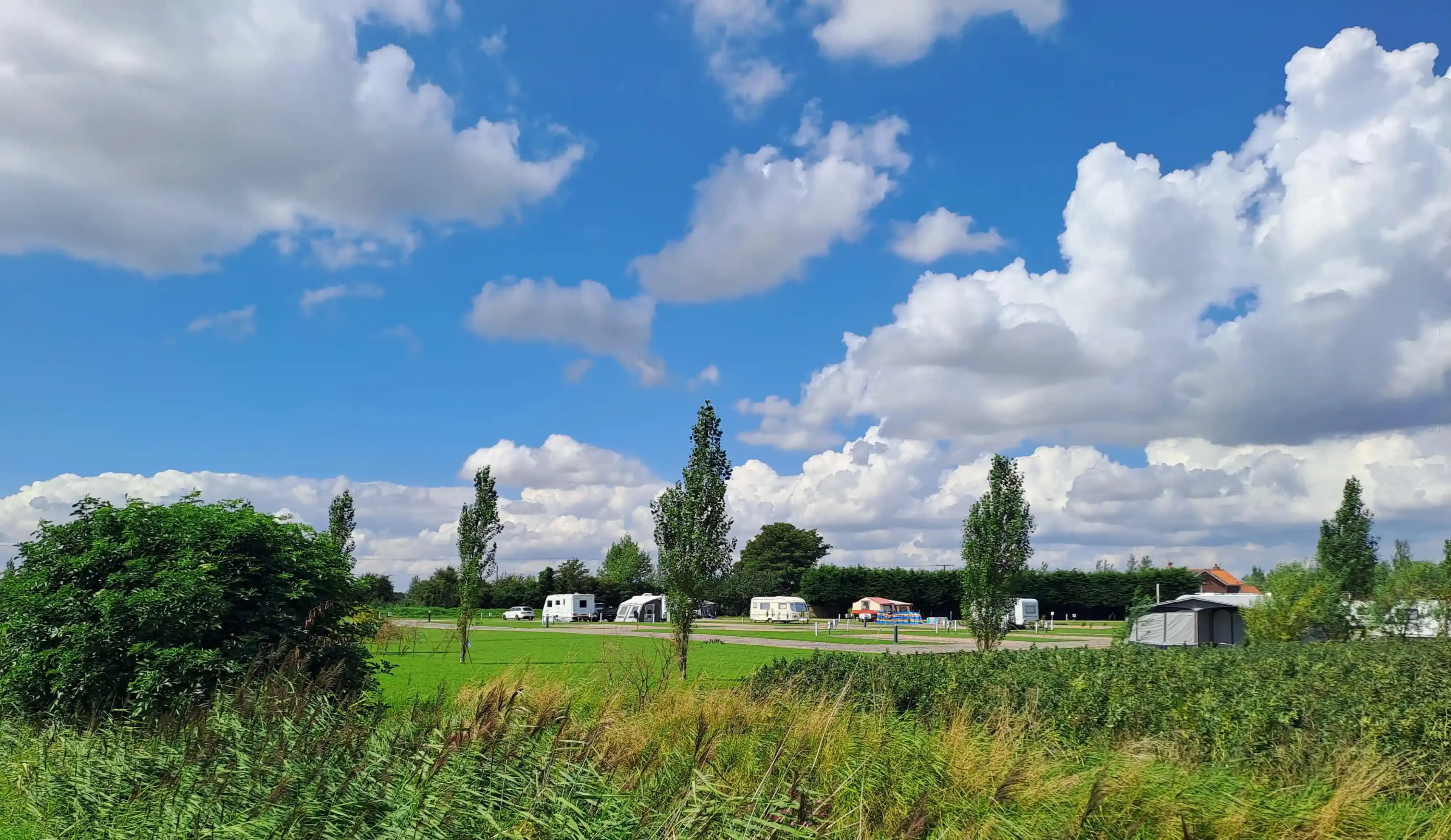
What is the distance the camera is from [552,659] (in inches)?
→ 984

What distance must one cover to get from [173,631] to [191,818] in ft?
18.3

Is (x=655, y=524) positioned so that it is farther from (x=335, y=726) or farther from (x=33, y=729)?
(x=335, y=726)

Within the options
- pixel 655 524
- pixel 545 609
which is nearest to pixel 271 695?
pixel 655 524

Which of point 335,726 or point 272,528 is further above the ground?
point 272,528

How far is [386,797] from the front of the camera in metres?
4.98

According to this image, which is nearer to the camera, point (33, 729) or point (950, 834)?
point (950, 834)

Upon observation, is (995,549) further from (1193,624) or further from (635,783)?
(635,783)

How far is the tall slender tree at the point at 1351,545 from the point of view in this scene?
42250 millimetres

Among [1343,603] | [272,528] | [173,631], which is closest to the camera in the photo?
[173,631]

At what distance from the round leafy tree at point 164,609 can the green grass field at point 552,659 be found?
1.65 m

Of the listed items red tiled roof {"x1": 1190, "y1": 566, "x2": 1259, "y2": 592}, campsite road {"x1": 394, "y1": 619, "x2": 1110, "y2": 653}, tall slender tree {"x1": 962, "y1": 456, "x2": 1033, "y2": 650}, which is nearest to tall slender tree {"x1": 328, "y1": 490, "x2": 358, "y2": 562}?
campsite road {"x1": 394, "y1": 619, "x2": 1110, "y2": 653}

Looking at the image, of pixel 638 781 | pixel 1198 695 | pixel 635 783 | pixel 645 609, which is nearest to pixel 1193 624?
pixel 1198 695

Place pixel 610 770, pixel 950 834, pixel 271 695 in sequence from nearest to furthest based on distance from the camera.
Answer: pixel 950 834 → pixel 610 770 → pixel 271 695

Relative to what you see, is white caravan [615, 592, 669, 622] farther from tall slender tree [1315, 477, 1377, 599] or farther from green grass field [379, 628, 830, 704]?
tall slender tree [1315, 477, 1377, 599]
